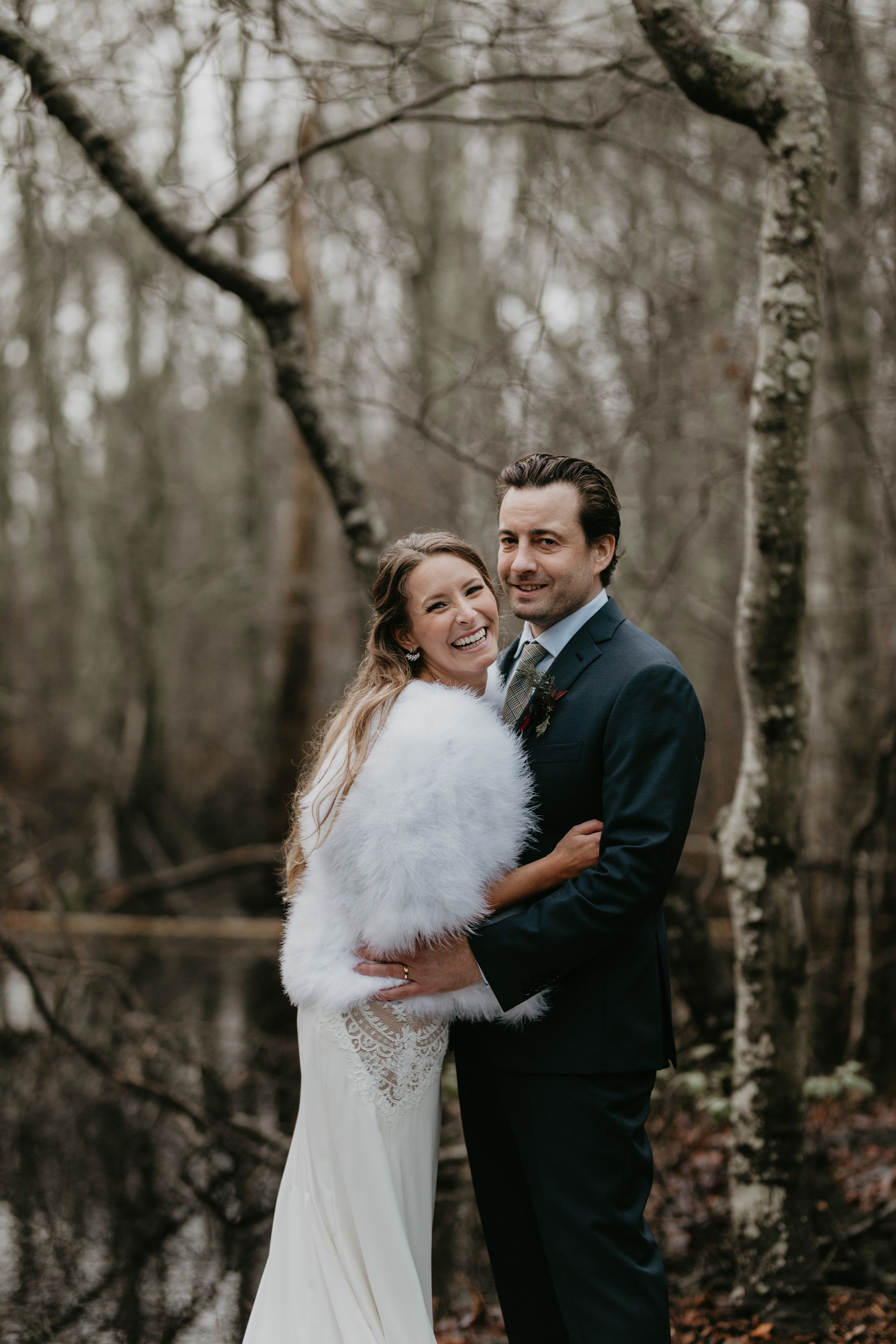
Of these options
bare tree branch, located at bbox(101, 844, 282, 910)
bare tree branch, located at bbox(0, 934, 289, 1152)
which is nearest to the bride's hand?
bare tree branch, located at bbox(0, 934, 289, 1152)

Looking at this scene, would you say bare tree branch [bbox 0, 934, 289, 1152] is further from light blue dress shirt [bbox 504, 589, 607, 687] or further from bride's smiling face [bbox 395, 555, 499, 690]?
light blue dress shirt [bbox 504, 589, 607, 687]

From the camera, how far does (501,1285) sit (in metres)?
2.75

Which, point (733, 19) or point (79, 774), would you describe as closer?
point (733, 19)

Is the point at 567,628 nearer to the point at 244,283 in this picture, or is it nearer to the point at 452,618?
the point at 452,618

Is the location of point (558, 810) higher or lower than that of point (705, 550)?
lower

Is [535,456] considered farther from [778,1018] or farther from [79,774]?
[79,774]

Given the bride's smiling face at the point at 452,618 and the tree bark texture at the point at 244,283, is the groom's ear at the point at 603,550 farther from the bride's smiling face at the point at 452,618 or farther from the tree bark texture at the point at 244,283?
the tree bark texture at the point at 244,283

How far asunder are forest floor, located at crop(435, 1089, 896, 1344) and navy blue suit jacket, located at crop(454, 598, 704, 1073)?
4.59 feet

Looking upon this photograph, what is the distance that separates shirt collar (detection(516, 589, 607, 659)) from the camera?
9.20ft

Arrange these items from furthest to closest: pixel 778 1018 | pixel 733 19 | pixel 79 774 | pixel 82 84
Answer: pixel 79 774 → pixel 733 19 → pixel 82 84 → pixel 778 1018

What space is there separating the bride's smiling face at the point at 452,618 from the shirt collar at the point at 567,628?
132mm

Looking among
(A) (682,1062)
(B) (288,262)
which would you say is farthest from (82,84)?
(B) (288,262)

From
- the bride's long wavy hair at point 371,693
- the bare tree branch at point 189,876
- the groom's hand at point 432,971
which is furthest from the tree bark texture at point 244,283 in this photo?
the bare tree branch at point 189,876

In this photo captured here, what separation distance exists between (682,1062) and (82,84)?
16.0ft
